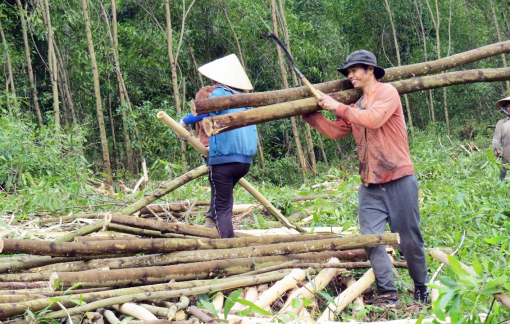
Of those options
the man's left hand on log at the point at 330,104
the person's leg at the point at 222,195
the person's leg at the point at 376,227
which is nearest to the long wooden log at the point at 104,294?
the person's leg at the point at 376,227

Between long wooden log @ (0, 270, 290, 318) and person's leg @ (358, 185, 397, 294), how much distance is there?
24.6 inches

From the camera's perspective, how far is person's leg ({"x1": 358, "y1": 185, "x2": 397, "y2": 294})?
4.14 metres

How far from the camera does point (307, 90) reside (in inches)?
166

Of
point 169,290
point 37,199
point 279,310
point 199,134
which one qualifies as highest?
point 199,134

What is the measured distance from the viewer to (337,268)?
4277 mm

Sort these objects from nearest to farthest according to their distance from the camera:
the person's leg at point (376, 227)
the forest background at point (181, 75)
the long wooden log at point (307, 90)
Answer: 1. the long wooden log at point (307, 90)
2. the person's leg at point (376, 227)
3. the forest background at point (181, 75)

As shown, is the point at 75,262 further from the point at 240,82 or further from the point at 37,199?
the point at 37,199

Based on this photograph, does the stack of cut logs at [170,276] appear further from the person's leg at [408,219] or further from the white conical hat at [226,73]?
the white conical hat at [226,73]

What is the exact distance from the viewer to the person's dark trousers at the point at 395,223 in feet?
13.4

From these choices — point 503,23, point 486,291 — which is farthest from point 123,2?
point 486,291

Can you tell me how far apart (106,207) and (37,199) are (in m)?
0.80

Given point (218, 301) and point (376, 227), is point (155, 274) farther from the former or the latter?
point (376, 227)

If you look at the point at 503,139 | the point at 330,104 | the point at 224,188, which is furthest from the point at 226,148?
the point at 503,139

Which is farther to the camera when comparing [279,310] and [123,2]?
[123,2]
